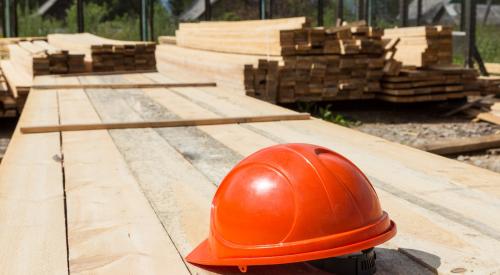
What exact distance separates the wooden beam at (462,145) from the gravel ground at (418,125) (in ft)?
0.25

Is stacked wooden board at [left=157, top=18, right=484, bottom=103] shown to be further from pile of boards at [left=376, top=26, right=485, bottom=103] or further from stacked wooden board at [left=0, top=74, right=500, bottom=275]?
stacked wooden board at [left=0, top=74, right=500, bottom=275]

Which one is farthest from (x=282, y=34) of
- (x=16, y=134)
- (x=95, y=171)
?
(x=95, y=171)

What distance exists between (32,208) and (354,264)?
4.35 feet

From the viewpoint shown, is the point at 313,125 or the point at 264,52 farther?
the point at 264,52

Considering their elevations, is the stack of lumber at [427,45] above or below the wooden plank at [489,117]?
above

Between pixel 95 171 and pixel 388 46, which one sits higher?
pixel 388 46

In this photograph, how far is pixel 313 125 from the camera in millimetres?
4531

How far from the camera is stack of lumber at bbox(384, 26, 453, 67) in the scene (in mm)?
10039

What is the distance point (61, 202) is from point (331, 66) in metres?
7.48

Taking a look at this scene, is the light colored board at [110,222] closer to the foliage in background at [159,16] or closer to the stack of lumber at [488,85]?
the stack of lumber at [488,85]

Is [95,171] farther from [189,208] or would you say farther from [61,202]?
[189,208]

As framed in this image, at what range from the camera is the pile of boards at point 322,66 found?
366 inches

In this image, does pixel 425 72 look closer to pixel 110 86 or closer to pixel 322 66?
pixel 322 66

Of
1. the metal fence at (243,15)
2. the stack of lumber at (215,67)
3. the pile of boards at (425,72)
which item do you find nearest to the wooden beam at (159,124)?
the stack of lumber at (215,67)
